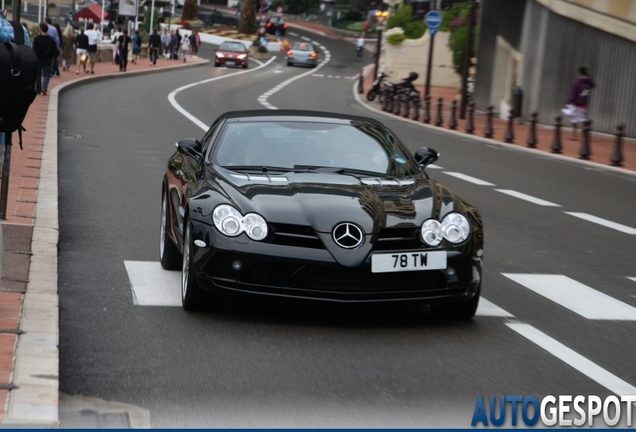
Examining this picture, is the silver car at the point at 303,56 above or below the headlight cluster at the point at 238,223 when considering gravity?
below

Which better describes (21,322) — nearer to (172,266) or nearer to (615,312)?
(172,266)

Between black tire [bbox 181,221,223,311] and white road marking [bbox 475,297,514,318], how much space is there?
66.9 inches

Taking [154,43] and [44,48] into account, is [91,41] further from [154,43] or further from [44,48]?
[154,43]

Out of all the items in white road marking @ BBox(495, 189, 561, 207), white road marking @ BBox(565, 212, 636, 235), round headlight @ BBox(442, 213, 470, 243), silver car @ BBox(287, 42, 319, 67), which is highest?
round headlight @ BBox(442, 213, 470, 243)

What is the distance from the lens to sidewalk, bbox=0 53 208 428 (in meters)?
5.03

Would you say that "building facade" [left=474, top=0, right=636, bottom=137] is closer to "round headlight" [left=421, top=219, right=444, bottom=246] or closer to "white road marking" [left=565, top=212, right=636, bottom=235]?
"white road marking" [left=565, top=212, right=636, bottom=235]

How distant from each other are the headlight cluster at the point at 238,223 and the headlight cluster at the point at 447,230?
95 cm

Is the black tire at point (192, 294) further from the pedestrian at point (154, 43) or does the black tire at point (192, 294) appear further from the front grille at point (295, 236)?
the pedestrian at point (154, 43)

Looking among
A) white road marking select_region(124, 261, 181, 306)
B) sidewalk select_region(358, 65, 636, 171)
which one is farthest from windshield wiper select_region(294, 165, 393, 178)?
sidewalk select_region(358, 65, 636, 171)

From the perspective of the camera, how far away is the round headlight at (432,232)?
23.5 ft

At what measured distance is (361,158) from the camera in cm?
848

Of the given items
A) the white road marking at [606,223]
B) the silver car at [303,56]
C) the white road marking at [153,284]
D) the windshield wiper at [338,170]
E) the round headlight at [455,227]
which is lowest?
the silver car at [303,56]

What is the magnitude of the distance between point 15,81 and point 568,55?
90.7ft

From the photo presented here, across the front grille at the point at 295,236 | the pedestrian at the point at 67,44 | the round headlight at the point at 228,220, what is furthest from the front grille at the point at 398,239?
the pedestrian at the point at 67,44
